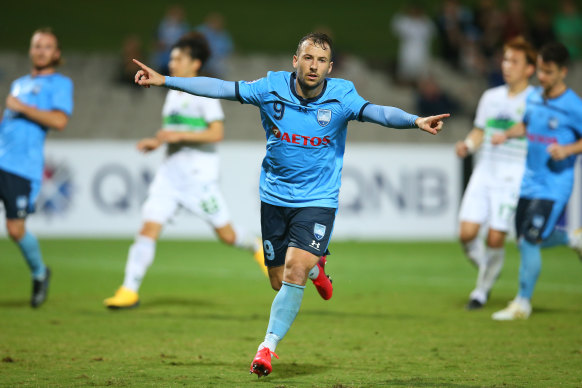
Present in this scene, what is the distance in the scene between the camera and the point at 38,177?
8.88m

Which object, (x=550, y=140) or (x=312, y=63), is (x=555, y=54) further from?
(x=312, y=63)

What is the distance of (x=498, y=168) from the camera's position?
931 centimetres

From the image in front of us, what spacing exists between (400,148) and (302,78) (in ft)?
38.6

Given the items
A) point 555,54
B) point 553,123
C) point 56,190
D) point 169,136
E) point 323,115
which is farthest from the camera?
point 56,190

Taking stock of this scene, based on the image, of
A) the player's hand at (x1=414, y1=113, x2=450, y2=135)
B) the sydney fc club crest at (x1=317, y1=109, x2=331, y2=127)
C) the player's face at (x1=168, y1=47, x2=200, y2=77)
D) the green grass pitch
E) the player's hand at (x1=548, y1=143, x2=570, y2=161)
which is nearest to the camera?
the player's hand at (x1=414, y1=113, x2=450, y2=135)

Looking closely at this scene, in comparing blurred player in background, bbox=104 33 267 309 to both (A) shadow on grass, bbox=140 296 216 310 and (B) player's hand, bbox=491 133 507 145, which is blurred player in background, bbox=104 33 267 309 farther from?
(B) player's hand, bbox=491 133 507 145

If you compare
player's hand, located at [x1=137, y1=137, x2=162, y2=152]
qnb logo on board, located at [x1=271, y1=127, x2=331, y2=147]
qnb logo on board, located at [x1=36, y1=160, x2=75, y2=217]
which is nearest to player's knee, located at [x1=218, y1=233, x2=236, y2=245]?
player's hand, located at [x1=137, y1=137, x2=162, y2=152]

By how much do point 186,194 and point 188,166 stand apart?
0.95 ft

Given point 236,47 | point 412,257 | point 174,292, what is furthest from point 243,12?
point 174,292

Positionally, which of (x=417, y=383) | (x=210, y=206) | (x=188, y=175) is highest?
(x=188, y=175)

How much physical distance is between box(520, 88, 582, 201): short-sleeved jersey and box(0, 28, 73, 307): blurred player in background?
4.43 meters

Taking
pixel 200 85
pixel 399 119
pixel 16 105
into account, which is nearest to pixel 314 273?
pixel 399 119

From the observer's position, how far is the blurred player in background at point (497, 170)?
9.09m

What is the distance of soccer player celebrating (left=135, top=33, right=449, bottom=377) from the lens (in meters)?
5.83
